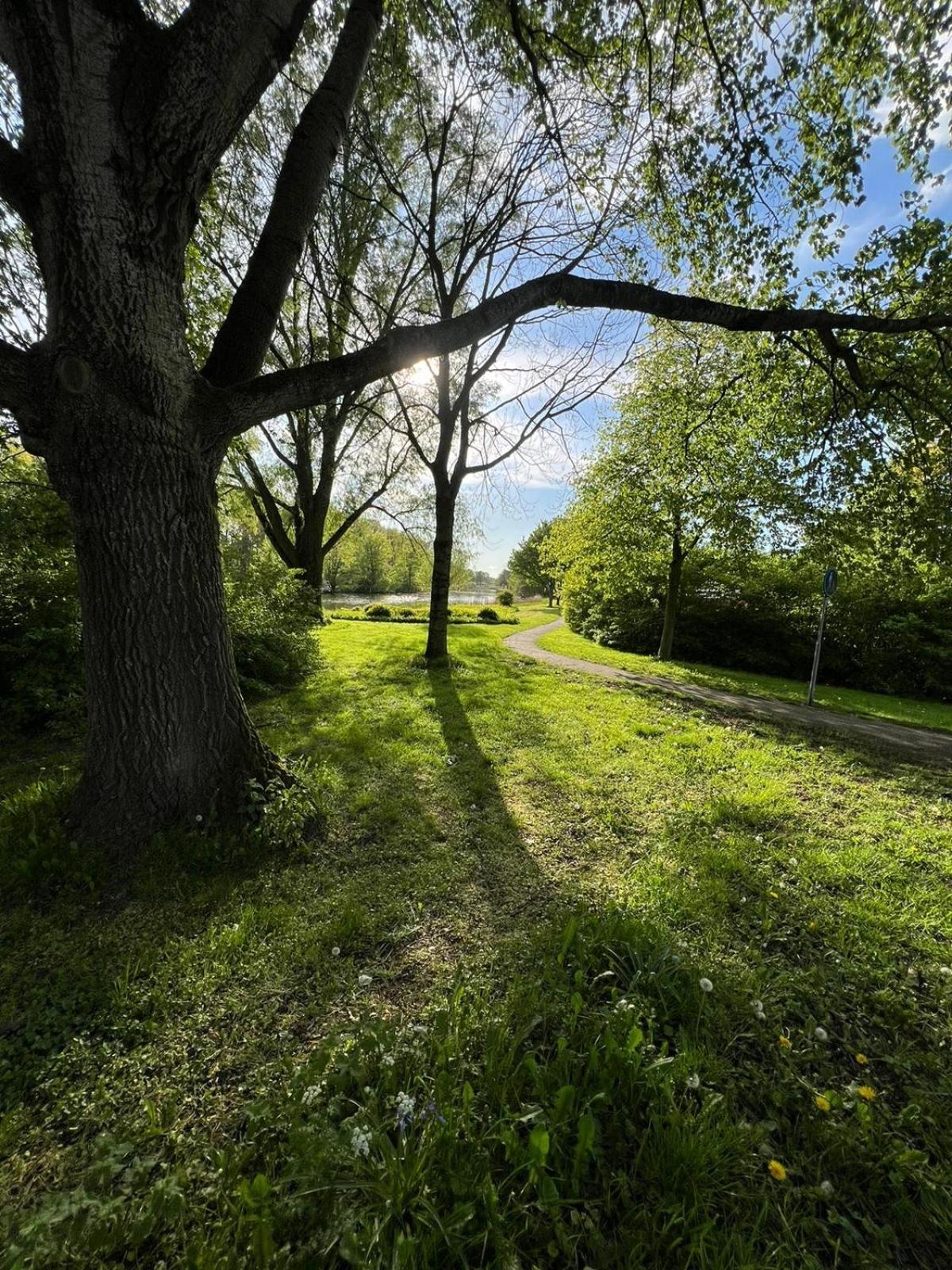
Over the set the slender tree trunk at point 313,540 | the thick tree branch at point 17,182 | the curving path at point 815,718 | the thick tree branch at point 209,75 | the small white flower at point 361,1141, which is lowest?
the small white flower at point 361,1141

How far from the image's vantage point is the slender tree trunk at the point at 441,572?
8.83m

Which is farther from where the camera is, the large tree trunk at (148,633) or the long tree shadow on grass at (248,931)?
the large tree trunk at (148,633)

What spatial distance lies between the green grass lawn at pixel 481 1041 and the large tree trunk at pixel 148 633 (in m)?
0.34

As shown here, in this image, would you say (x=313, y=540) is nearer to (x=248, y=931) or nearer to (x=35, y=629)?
(x=35, y=629)

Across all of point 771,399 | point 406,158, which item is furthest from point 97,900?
point 406,158

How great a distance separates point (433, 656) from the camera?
951 centimetres

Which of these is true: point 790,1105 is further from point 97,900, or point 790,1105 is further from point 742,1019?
point 97,900

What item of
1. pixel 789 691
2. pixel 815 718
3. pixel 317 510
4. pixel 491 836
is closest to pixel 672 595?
pixel 789 691

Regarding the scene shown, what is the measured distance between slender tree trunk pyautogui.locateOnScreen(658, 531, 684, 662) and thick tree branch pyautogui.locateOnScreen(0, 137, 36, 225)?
1264 cm

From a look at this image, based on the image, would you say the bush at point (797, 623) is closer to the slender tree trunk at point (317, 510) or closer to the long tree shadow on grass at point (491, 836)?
the slender tree trunk at point (317, 510)

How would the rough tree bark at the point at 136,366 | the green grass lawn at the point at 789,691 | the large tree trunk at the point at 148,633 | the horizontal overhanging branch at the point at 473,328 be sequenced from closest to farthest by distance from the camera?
the rough tree bark at the point at 136,366 < the large tree trunk at the point at 148,633 < the horizontal overhanging branch at the point at 473,328 < the green grass lawn at the point at 789,691

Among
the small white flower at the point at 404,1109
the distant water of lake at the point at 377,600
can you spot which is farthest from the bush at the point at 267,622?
the distant water of lake at the point at 377,600

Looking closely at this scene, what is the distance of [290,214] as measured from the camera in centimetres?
330

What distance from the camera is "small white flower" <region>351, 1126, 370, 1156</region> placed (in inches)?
54.2
